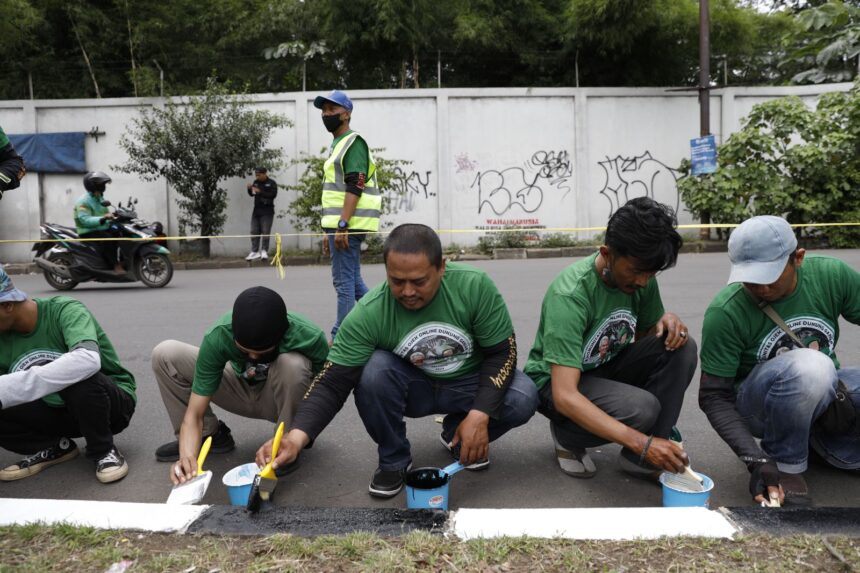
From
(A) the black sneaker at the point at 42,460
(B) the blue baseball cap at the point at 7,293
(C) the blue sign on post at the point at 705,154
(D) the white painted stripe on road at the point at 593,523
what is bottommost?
(A) the black sneaker at the point at 42,460

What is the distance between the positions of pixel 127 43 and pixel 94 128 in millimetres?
3642

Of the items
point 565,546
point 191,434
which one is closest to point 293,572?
point 565,546

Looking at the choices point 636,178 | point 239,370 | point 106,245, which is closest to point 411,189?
point 636,178

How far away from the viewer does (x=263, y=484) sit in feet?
8.38

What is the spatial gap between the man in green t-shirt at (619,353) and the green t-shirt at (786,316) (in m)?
0.13

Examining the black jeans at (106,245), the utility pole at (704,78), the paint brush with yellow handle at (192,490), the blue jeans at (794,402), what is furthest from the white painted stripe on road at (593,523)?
the utility pole at (704,78)

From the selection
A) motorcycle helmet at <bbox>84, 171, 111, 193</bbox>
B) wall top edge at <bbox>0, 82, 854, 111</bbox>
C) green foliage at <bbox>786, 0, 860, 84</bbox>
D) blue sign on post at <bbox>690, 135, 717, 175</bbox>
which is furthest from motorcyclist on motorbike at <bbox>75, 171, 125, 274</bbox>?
green foliage at <bbox>786, 0, 860, 84</bbox>

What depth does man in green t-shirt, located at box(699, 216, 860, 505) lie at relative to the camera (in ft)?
8.97

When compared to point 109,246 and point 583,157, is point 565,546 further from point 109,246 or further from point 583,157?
point 583,157

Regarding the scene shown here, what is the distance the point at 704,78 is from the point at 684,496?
13.0 metres

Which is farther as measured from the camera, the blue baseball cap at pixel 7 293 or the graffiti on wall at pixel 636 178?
the graffiti on wall at pixel 636 178

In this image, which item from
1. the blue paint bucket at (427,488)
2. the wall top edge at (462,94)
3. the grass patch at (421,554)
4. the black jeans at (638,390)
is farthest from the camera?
the wall top edge at (462,94)

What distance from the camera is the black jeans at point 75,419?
3148 millimetres

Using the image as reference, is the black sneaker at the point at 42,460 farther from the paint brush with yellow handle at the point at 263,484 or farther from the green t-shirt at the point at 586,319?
the green t-shirt at the point at 586,319
